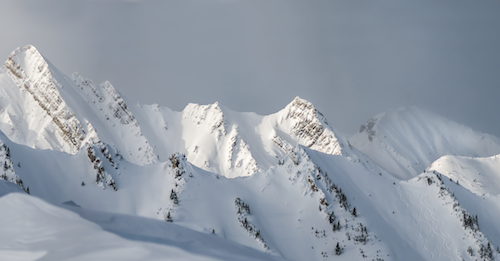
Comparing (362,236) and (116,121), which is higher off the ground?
(362,236)

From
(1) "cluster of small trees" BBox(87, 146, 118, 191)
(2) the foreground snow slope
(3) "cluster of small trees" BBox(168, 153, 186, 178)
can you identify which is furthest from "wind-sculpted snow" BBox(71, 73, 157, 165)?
(2) the foreground snow slope

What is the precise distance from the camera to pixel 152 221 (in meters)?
4.51

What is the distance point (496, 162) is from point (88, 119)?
153m

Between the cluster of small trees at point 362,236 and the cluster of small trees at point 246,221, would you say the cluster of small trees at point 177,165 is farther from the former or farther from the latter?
the cluster of small trees at point 362,236

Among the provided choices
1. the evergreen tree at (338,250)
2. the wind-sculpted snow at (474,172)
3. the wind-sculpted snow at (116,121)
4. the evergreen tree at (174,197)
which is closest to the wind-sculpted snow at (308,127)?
the wind-sculpted snow at (474,172)

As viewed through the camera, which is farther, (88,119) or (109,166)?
(88,119)

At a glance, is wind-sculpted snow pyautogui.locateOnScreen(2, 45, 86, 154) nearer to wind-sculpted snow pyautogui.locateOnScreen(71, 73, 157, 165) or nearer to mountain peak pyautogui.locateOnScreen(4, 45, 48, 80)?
mountain peak pyautogui.locateOnScreen(4, 45, 48, 80)

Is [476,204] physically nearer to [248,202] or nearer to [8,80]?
[248,202]

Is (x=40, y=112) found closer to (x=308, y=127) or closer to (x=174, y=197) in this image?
(x=308, y=127)

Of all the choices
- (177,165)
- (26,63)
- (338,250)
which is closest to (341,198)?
(338,250)

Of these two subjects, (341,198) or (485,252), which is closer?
(485,252)

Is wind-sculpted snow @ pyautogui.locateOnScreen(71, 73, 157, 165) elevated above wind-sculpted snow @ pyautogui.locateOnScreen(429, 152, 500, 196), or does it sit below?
below

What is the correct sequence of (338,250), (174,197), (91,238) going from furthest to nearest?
(174,197)
(338,250)
(91,238)

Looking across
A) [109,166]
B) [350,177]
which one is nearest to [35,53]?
[109,166]
